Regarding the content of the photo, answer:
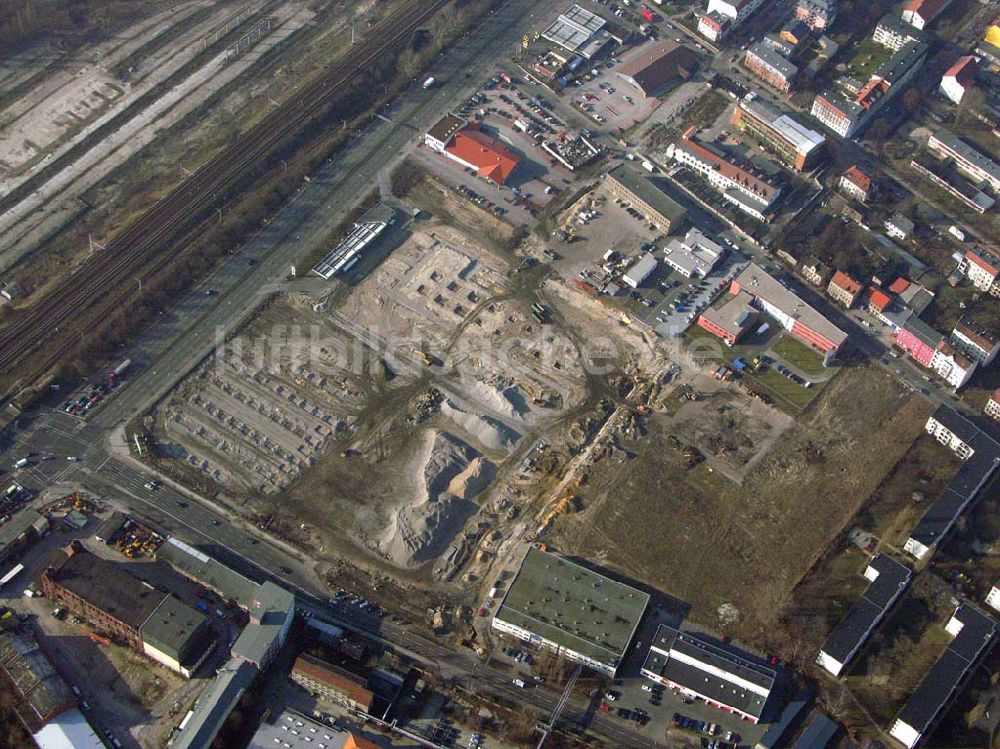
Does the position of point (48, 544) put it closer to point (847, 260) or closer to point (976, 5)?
point (847, 260)

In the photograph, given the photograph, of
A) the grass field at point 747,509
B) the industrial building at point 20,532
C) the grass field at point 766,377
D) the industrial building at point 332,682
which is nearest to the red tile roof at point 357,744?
the industrial building at point 332,682

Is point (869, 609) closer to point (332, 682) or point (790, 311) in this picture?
point (790, 311)

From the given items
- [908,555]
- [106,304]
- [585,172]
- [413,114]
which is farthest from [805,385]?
[106,304]

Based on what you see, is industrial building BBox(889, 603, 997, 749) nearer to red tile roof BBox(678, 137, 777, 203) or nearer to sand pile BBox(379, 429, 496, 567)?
sand pile BBox(379, 429, 496, 567)

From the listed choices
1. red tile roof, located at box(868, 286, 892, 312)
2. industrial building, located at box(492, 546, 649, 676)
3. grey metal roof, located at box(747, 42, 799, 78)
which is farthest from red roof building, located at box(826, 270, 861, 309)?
industrial building, located at box(492, 546, 649, 676)

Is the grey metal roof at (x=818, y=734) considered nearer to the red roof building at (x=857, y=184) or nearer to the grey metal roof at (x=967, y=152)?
the red roof building at (x=857, y=184)

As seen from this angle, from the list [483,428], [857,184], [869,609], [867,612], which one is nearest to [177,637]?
[483,428]
